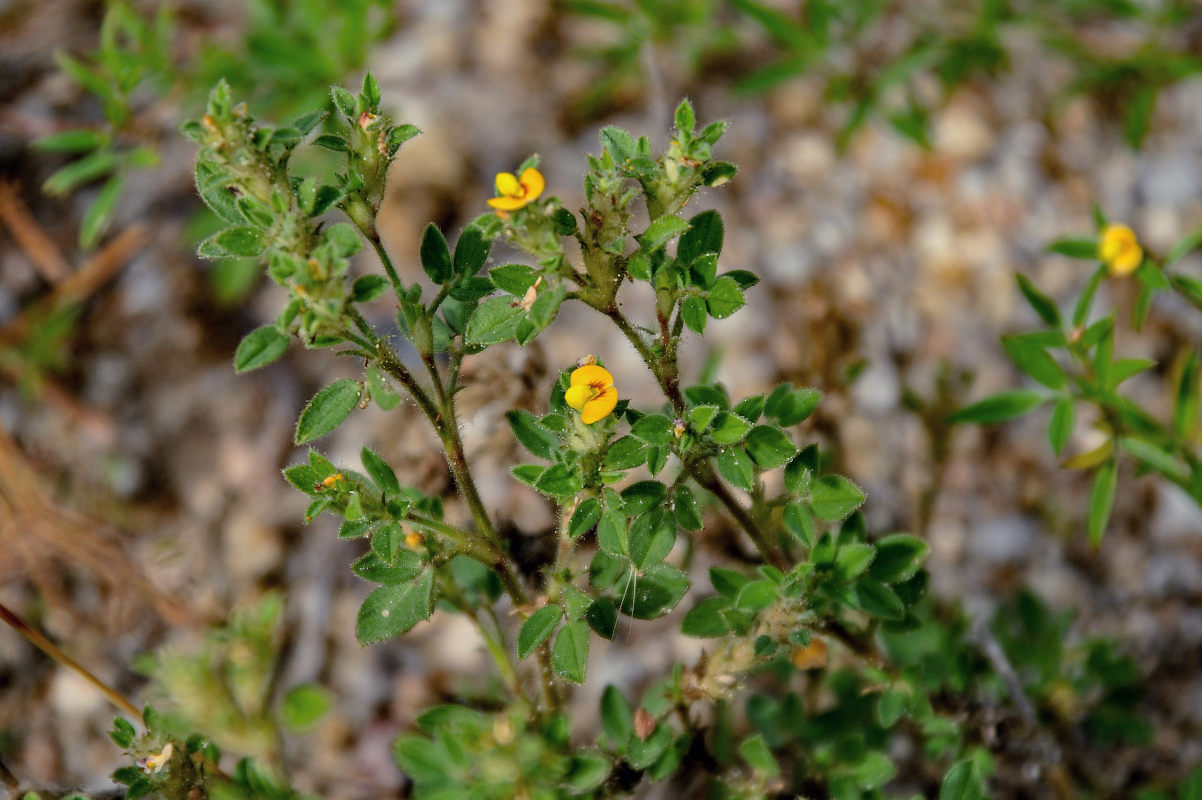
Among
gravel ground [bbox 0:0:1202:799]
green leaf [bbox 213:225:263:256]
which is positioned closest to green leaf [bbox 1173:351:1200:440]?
gravel ground [bbox 0:0:1202:799]

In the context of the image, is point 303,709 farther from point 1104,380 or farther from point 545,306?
point 1104,380

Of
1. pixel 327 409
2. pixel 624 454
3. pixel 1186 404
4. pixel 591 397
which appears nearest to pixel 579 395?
pixel 591 397

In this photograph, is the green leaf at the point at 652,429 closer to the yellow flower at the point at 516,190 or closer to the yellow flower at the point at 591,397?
Answer: the yellow flower at the point at 591,397

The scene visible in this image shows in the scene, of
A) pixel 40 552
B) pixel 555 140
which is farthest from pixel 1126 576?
pixel 40 552

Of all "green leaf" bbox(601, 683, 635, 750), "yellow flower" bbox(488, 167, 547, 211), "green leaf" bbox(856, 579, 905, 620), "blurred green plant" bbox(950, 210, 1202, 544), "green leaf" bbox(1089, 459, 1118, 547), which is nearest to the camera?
"yellow flower" bbox(488, 167, 547, 211)

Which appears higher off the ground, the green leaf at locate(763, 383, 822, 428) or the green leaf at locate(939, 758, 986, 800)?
the green leaf at locate(763, 383, 822, 428)

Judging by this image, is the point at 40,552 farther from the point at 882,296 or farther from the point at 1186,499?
the point at 1186,499

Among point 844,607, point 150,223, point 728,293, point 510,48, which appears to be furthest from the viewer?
point 510,48

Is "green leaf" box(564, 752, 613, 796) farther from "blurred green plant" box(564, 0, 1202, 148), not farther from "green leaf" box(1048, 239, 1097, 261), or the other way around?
"blurred green plant" box(564, 0, 1202, 148)
